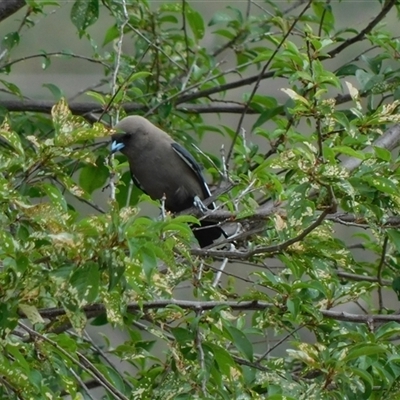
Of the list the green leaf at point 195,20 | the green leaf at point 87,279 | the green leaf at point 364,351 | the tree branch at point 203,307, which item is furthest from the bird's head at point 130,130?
the green leaf at point 87,279

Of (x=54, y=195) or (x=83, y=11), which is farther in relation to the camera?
(x=83, y=11)

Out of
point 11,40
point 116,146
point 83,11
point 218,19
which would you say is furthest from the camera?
point 116,146

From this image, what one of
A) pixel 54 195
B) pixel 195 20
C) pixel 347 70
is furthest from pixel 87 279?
pixel 195 20

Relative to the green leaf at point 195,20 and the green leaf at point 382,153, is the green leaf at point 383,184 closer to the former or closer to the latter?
the green leaf at point 382,153

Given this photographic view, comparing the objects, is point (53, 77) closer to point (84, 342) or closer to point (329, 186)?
point (84, 342)

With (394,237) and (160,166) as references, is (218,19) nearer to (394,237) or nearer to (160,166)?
(160,166)

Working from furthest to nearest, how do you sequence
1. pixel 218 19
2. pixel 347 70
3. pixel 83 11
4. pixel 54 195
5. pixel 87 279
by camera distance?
pixel 218 19, pixel 347 70, pixel 83 11, pixel 54 195, pixel 87 279

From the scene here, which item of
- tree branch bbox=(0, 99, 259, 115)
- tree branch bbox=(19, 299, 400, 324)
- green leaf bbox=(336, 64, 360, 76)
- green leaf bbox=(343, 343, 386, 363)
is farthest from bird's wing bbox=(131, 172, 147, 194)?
green leaf bbox=(343, 343, 386, 363)

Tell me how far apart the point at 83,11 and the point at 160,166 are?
1.20 meters

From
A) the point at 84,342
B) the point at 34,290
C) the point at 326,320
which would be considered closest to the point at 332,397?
the point at 326,320

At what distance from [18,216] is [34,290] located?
0.69 feet

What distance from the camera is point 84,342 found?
3.37 m

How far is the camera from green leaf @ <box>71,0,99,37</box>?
12.5 ft

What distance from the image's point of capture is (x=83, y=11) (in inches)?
150
